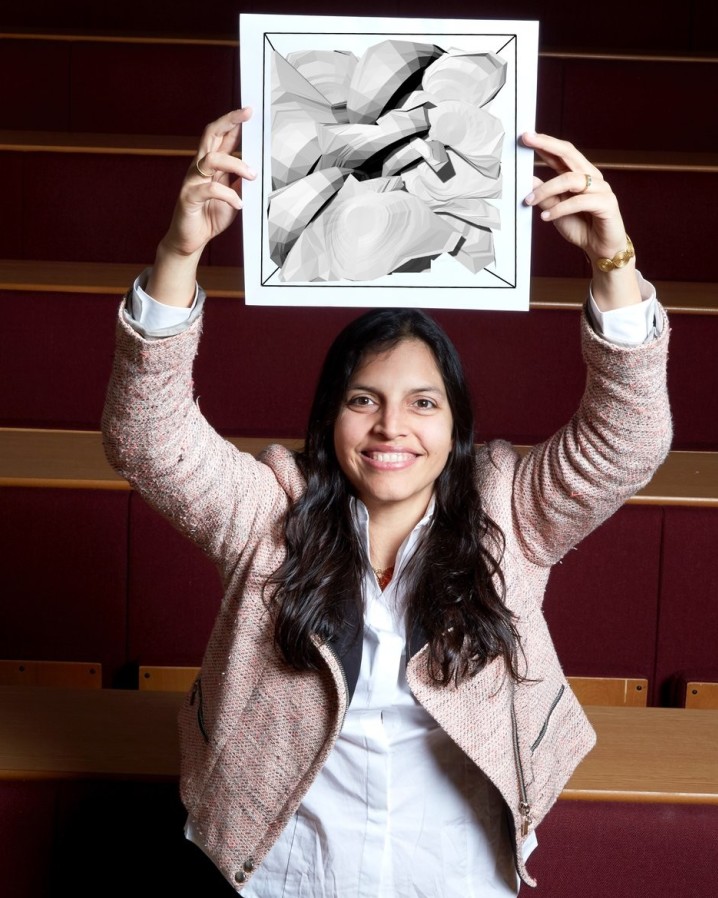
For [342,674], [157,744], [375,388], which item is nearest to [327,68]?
[375,388]

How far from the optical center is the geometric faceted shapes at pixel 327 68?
17.7 inches

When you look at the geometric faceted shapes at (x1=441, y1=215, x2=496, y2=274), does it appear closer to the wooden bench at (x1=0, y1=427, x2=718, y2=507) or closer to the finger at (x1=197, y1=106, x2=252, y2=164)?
the finger at (x1=197, y1=106, x2=252, y2=164)

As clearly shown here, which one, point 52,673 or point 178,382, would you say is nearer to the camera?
point 178,382

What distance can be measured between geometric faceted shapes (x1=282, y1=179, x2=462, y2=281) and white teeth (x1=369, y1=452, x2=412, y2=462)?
0.23 ft

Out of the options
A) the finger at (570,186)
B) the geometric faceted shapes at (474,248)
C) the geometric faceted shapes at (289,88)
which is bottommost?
the geometric faceted shapes at (474,248)

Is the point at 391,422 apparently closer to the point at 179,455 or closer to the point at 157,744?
the point at 179,455

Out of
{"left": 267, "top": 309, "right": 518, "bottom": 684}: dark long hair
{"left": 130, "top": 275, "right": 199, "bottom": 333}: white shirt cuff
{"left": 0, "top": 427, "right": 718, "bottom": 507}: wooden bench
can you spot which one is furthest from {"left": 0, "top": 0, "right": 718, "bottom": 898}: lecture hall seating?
{"left": 130, "top": 275, "right": 199, "bottom": 333}: white shirt cuff

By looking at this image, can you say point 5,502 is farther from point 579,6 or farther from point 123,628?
point 579,6

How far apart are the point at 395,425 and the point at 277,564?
74 millimetres

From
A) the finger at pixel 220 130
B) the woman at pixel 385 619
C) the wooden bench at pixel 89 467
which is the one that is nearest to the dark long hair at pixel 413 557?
the woman at pixel 385 619

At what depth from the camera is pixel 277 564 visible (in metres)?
0.50

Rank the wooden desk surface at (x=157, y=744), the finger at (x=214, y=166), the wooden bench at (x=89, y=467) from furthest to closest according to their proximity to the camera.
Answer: the wooden bench at (x=89, y=467), the wooden desk surface at (x=157, y=744), the finger at (x=214, y=166)

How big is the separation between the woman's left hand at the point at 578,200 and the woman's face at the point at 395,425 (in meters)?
0.09

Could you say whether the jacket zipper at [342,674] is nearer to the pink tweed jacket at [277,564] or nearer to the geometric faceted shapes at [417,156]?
the pink tweed jacket at [277,564]
